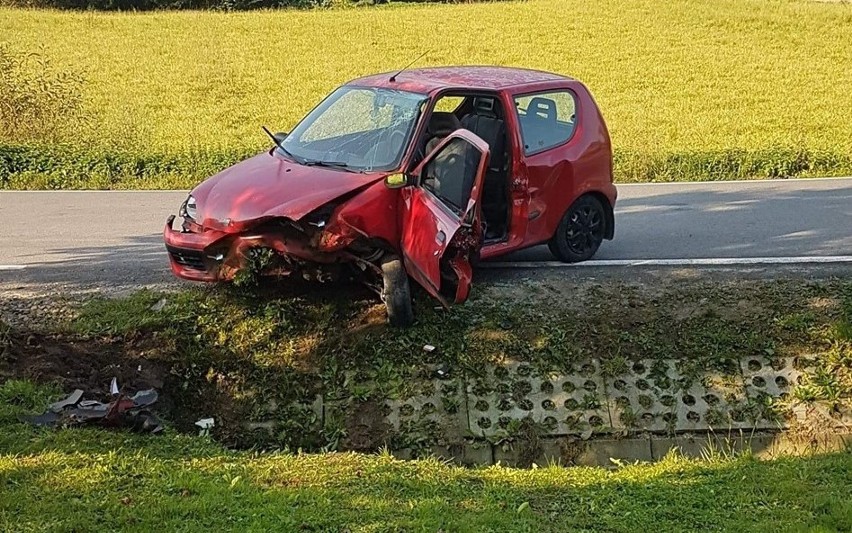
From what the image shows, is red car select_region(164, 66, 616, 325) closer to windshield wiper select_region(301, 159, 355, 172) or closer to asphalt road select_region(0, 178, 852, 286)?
windshield wiper select_region(301, 159, 355, 172)

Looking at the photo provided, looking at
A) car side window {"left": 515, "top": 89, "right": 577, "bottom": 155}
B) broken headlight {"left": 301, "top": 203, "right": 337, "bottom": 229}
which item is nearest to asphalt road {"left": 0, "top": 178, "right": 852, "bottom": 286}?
car side window {"left": 515, "top": 89, "right": 577, "bottom": 155}

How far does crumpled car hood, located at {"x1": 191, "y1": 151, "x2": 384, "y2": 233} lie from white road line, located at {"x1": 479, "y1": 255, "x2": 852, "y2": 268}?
2104 mm

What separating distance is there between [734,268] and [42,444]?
626 cm

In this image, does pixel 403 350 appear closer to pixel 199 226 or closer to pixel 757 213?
pixel 199 226

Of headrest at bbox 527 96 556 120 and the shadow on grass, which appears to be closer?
the shadow on grass

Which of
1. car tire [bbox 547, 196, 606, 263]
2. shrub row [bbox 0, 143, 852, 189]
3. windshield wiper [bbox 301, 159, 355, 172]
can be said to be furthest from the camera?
shrub row [bbox 0, 143, 852, 189]

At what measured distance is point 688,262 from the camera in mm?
8812

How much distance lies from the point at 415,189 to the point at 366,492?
9.31 feet

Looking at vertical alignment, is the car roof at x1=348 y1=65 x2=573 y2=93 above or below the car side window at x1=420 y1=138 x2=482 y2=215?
above

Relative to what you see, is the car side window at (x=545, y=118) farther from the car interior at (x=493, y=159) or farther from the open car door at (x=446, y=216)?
the open car door at (x=446, y=216)

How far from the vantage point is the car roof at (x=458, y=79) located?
7.96m

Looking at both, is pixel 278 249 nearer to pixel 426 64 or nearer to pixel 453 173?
pixel 453 173

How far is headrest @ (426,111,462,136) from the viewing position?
7887 millimetres

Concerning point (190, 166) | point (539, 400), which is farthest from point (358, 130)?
point (190, 166)
